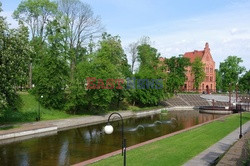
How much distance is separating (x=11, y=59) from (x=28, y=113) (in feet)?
39.9

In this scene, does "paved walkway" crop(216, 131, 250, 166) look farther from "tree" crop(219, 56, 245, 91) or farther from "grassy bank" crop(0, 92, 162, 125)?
"tree" crop(219, 56, 245, 91)

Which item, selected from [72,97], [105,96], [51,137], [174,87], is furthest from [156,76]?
[51,137]

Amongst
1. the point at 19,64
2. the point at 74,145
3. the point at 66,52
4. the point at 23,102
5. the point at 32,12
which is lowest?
the point at 74,145

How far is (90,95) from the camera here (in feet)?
134

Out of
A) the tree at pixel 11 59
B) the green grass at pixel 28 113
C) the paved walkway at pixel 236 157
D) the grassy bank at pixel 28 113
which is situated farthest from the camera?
the green grass at pixel 28 113

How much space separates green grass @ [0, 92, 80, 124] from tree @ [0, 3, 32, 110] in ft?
18.4

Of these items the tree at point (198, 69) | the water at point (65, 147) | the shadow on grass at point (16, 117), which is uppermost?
the tree at point (198, 69)

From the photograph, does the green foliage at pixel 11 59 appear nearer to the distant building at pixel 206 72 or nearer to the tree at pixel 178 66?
the tree at pixel 178 66

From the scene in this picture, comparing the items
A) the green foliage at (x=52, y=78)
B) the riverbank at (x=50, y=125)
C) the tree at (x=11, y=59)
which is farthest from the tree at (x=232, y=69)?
the tree at (x=11, y=59)

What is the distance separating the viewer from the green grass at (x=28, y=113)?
31144 mm

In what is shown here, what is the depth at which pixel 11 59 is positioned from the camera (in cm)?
2434

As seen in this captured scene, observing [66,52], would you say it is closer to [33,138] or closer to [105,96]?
[105,96]

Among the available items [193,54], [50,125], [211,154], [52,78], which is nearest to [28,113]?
[52,78]

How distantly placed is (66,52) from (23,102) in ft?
37.7
